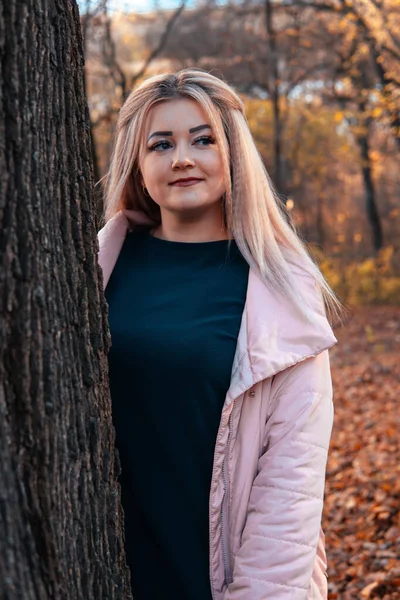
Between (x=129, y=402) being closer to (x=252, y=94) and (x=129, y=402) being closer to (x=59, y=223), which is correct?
(x=59, y=223)

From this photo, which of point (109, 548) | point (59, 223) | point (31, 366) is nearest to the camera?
point (31, 366)

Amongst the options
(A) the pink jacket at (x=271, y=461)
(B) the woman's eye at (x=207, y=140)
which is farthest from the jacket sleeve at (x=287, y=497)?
(B) the woman's eye at (x=207, y=140)

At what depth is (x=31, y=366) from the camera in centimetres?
162

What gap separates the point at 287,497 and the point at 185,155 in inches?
44.1

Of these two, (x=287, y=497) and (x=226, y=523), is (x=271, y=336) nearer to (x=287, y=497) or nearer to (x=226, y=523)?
(x=287, y=497)

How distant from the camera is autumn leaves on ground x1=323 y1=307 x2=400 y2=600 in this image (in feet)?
13.4

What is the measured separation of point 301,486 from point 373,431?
5439 millimetres

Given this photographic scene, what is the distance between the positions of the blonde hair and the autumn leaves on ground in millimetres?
2193

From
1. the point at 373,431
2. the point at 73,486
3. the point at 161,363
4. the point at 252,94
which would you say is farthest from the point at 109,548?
the point at 252,94

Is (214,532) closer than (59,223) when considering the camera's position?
No

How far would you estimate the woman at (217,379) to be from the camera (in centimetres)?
210

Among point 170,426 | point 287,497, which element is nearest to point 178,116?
point 170,426

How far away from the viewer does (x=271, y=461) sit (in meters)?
2.12

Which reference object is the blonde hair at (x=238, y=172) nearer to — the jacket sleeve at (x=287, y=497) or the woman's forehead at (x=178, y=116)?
the woman's forehead at (x=178, y=116)
